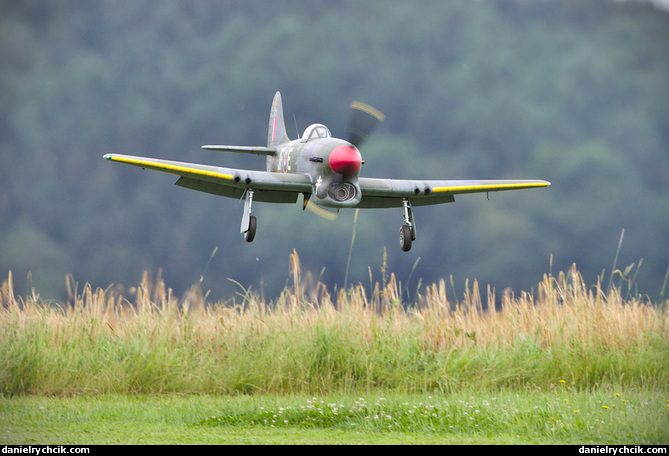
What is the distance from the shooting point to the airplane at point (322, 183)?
11.0 metres

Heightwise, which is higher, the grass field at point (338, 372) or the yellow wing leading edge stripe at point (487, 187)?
the yellow wing leading edge stripe at point (487, 187)

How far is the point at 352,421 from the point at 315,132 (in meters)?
6.09

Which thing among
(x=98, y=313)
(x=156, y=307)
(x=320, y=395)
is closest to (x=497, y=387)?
(x=320, y=395)

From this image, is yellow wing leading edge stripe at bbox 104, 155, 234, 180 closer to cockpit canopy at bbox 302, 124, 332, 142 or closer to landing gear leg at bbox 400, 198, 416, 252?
cockpit canopy at bbox 302, 124, 332, 142

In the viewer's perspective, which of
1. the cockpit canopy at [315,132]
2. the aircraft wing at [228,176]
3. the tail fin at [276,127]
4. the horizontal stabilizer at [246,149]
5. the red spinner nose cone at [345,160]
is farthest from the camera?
the tail fin at [276,127]

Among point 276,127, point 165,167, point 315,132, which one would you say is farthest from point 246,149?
point 165,167

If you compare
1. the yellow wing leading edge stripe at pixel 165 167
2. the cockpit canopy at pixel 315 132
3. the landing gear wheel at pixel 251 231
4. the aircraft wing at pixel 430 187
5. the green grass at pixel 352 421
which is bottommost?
the green grass at pixel 352 421

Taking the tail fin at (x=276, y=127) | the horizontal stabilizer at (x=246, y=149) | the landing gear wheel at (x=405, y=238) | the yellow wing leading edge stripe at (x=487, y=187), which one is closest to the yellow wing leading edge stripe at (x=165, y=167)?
the landing gear wheel at (x=405, y=238)

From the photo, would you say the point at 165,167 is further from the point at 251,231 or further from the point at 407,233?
the point at 407,233

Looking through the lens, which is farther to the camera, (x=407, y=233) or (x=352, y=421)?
(x=407, y=233)

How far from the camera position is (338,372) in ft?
34.6

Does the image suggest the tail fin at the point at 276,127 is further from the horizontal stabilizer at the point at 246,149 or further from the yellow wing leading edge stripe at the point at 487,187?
the yellow wing leading edge stripe at the point at 487,187

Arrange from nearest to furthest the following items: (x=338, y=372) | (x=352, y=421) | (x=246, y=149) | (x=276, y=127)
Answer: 1. (x=352, y=421)
2. (x=338, y=372)
3. (x=246, y=149)
4. (x=276, y=127)
